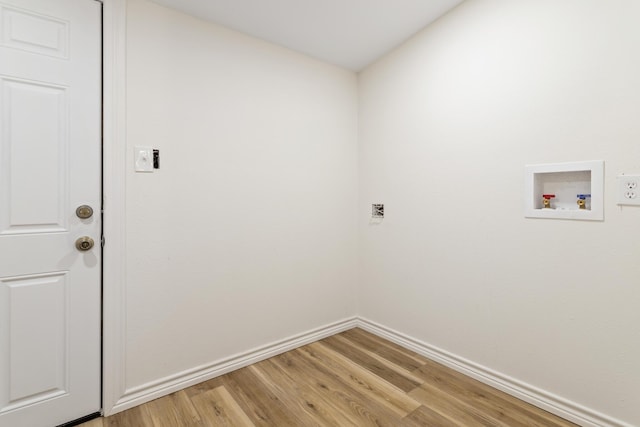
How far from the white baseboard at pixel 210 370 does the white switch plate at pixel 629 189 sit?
1.91m

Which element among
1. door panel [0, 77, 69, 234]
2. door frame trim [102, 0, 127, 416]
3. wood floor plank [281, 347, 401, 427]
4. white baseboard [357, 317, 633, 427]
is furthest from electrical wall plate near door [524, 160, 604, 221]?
door panel [0, 77, 69, 234]

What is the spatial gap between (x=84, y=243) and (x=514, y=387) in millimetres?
2309

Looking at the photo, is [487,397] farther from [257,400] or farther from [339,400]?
[257,400]

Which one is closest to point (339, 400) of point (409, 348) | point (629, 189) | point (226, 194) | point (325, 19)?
point (409, 348)

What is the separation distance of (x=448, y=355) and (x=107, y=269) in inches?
79.6

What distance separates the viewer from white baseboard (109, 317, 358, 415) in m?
1.58

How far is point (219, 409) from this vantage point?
155cm

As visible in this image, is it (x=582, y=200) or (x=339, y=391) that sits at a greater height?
(x=582, y=200)

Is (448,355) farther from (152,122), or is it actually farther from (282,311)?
(152,122)

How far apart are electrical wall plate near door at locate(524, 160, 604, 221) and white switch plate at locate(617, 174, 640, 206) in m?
0.06

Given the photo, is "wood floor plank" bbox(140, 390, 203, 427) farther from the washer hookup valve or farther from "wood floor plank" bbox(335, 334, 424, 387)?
the washer hookup valve

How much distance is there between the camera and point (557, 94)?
1465 mm

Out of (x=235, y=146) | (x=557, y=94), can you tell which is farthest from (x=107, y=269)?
(x=557, y=94)

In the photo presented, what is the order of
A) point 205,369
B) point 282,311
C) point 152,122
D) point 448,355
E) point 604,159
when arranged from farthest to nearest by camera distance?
point 282,311 → point 448,355 → point 205,369 → point 152,122 → point 604,159
